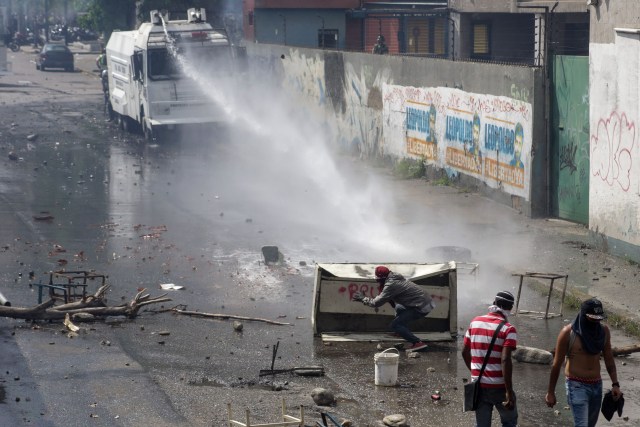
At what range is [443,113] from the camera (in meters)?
22.6

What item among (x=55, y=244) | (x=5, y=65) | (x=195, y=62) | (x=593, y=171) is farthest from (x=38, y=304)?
(x=5, y=65)

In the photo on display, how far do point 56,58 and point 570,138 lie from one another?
145 feet

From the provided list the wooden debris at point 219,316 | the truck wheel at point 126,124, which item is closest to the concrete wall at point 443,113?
the truck wheel at point 126,124

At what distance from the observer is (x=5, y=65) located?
1965 inches

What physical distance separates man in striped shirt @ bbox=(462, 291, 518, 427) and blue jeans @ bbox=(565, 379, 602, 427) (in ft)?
1.48

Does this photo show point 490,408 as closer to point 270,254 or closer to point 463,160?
point 270,254

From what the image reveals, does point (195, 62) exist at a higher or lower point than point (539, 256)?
higher

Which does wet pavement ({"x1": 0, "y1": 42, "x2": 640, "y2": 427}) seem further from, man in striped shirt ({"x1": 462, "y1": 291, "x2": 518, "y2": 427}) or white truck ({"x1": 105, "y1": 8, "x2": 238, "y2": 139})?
man in striped shirt ({"x1": 462, "y1": 291, "x2": 518, "y2": 427})

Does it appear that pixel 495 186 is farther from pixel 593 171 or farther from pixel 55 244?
pixel 55 244

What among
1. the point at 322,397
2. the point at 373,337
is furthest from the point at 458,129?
the point at 322,397

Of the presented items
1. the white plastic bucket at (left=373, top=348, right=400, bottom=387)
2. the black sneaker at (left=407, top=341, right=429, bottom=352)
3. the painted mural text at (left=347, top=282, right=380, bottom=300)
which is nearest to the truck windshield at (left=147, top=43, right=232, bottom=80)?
the painted mural text at (left=347, top=282, right=380, bottom=300)

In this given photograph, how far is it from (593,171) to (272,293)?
18.0 feet

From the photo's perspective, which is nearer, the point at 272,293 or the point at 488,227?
the point at 272,293

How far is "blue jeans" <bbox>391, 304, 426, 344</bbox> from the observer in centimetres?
1202
